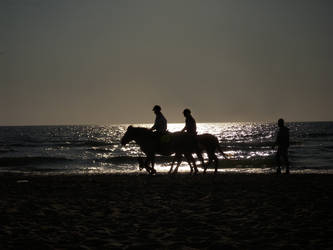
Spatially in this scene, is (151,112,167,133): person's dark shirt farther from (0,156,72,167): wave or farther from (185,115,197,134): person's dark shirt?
(0,156,72,167): wave

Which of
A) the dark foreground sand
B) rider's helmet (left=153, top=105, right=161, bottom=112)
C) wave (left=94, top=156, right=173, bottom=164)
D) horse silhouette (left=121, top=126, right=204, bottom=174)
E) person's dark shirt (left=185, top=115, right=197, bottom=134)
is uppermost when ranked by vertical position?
rider's helmet (left=153, top=105, right=161, bottom=112)

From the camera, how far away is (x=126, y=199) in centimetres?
923

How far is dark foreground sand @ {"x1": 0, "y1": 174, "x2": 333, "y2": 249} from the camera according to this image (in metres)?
5.40

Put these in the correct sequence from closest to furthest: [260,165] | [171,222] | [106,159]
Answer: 1. [171,222]
2. [260,165]
3. [106,159]

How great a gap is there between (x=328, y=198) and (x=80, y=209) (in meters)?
5.44

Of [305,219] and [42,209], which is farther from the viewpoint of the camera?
[42,209]

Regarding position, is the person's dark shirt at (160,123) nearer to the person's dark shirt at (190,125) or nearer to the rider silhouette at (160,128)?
the rider silhouette at (160,128)

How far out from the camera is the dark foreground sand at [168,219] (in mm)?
5398

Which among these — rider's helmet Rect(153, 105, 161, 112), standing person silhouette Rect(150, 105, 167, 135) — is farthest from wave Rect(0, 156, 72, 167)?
rider's helmet Rect(153, 105, 161, 112)

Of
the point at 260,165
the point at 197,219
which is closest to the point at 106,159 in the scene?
the point at 260,165

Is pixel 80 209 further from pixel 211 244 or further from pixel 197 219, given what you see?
pixel 211 244

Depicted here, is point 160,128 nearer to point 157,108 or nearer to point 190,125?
point 157,108

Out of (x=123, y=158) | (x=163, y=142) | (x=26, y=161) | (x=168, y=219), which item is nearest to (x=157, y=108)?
(x=163, y=142)

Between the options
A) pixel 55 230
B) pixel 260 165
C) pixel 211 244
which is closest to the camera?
pixel 211 244
